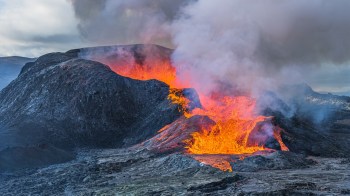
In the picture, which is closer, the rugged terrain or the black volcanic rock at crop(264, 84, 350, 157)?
the rugged terrain

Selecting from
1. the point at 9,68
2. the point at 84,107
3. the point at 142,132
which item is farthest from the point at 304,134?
the point at 9,68

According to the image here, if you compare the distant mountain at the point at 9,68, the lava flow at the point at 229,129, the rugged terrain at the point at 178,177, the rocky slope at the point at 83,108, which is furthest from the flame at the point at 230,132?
the distant mountain at the point at 9,68

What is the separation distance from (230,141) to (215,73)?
2117 cm

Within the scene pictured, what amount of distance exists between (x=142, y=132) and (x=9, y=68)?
111 meters

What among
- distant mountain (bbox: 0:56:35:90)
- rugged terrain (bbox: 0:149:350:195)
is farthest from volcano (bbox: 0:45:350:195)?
distant mountain (bbox: 0:56:35:90)

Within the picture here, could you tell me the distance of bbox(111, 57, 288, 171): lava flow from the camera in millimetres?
51406

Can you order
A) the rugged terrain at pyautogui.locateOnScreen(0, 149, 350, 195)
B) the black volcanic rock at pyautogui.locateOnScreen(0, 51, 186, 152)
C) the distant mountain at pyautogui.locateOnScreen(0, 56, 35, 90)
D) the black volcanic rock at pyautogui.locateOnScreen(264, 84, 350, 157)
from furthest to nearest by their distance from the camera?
the distant mountain at pyautogui.locateOnScreen(0, 56, 35, 90) < the black volcanic rock at pyautogui.locateOnScreen(0, 51, 186, 152) < the black volcanic rock at pyautogui.locateOnScreen(264, 84, 350, 157) < the rugged terrain at pyautogui.locateOnScreen(0, 149, 350, 195)

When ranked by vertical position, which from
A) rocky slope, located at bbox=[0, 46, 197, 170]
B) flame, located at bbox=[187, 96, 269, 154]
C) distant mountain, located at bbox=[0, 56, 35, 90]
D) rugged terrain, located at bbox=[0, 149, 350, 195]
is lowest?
rugged terrain, located at bbox=[0, 149, 350, 195]

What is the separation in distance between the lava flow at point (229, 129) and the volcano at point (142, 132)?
139mm

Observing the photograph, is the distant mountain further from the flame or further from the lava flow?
the flame

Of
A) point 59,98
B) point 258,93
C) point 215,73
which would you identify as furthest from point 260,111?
point 59,98

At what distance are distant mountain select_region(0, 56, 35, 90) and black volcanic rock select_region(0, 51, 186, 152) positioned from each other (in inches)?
2765

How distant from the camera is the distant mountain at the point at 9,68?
482 feet

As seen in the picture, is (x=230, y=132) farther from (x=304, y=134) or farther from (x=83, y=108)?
(x=83, y=108)
